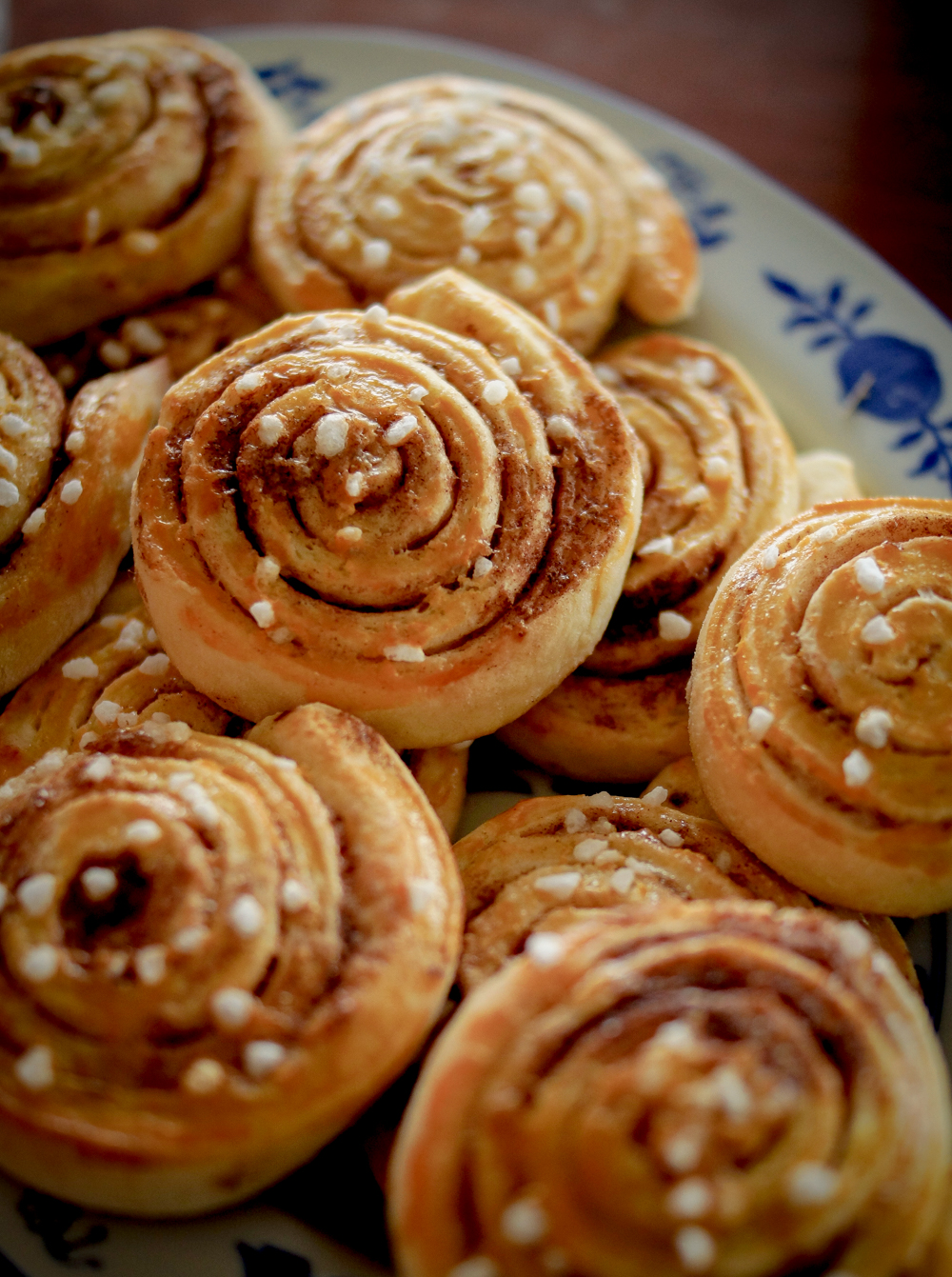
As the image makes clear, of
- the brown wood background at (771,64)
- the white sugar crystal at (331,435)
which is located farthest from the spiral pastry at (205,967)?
the brown wood background at (771,64)

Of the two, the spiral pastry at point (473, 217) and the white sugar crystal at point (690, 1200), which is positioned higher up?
the spiral pastry at point (473, 217)

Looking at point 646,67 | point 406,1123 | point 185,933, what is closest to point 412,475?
point 185,933

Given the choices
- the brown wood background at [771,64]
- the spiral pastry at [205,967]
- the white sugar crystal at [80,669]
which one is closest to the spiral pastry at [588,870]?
the spiral pastry at [205,967]

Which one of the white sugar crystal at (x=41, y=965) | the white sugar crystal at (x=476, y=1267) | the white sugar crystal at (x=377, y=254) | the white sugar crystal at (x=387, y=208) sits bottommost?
the white sugar crystal at (x=476, y=1267)

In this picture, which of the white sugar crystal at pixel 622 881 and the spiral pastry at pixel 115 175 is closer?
the white sugar crystal at pixel 622 881

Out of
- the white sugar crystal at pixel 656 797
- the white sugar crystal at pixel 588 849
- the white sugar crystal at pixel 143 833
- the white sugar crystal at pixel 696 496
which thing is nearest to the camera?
the white sugar crystal at pixel 143 833

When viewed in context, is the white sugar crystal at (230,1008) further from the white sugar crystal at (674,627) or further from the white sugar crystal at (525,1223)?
the white sugar crystal at (674,627)

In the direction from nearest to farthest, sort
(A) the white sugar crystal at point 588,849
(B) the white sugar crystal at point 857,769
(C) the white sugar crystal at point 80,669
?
(B) the white sugar crystal at point 857,769, (A) the white sugar crystal at point 588,849, (C) the white sugar crystal at point 80,669

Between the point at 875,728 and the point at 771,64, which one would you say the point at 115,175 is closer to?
the point at 875,728
